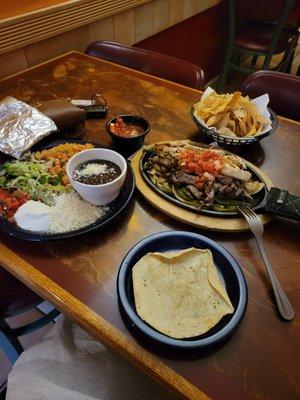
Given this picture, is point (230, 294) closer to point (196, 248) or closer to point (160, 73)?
point (196, 248)

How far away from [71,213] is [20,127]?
40cm

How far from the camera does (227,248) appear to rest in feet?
2.69

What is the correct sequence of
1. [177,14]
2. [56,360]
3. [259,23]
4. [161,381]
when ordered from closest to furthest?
[161,381]
[56,360]
[177,14]
[259,23]

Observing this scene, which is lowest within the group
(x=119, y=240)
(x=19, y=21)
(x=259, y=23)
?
(x=259, y=23)

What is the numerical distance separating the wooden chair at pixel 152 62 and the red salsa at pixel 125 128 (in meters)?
0.59

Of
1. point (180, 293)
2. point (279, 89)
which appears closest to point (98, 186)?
point (180, 293)

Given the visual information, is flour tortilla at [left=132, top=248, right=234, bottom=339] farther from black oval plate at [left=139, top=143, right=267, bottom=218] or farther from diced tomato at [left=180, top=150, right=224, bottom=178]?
diced tomato at [left=180, top=150, right=224, bottom=178]

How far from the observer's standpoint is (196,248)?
2.56ft

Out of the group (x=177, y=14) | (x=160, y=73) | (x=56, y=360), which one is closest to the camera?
(x=56, y=360)

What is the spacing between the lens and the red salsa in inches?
44.4

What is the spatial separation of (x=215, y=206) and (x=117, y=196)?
0.27 m

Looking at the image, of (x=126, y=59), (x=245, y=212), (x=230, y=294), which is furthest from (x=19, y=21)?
(x=230, y=294)

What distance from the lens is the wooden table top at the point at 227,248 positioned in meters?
0.59

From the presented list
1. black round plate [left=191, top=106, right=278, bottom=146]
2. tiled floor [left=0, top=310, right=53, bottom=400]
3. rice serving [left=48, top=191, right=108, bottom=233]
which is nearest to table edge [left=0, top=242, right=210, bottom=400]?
rice serving [left=48, top=191, right=108, bottom=233]
